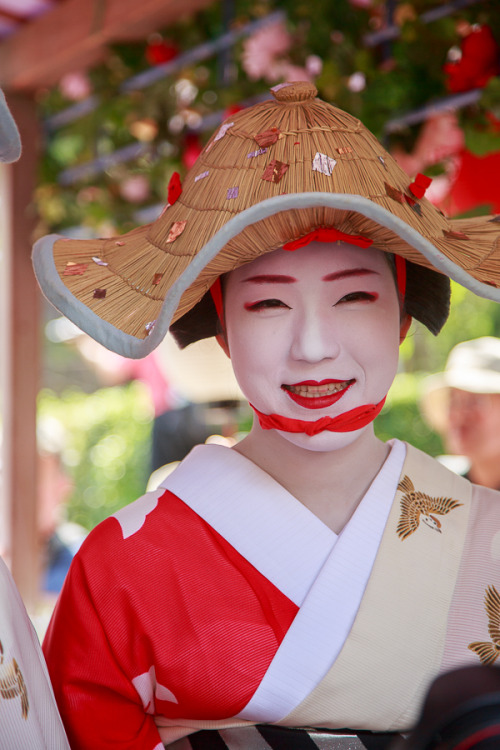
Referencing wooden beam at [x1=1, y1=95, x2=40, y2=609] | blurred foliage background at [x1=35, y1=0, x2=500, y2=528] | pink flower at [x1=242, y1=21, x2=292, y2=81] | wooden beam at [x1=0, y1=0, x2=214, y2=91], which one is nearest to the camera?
blurred foliage background at [x1=35, y1=0, x2=500, y2=528]

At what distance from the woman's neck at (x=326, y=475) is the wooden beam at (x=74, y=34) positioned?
6.54 feet

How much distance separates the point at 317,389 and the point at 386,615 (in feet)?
1.07

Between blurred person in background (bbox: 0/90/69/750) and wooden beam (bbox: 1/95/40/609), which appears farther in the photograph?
wooden beam (bbox: 1/95/40/609)

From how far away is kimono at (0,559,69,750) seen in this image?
0.97m

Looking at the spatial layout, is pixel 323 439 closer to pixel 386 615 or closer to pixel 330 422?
pixel 330 422

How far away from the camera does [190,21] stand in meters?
2.88

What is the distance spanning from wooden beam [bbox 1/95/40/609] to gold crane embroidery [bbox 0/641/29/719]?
2.50 m

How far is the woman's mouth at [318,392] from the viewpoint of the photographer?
113 cm

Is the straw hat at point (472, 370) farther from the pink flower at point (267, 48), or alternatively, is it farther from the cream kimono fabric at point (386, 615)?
the cream kimono fabric at point (386, 615)

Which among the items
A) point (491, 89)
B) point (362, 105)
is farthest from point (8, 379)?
point (491, 89)

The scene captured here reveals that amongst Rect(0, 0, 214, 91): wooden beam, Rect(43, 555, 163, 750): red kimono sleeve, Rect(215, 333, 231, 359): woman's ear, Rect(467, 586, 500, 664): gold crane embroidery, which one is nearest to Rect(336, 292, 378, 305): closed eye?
Rect(215, 333, 231, 359): woman's ear

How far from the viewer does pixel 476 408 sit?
2.86m

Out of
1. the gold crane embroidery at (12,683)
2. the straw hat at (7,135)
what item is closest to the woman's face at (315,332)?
the straw hat at (7,135)

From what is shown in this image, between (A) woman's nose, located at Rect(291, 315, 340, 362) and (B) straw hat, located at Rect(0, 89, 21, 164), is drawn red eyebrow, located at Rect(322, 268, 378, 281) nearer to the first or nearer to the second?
(A) woman's nose, located at Rect(291, 315, 340, 362)
